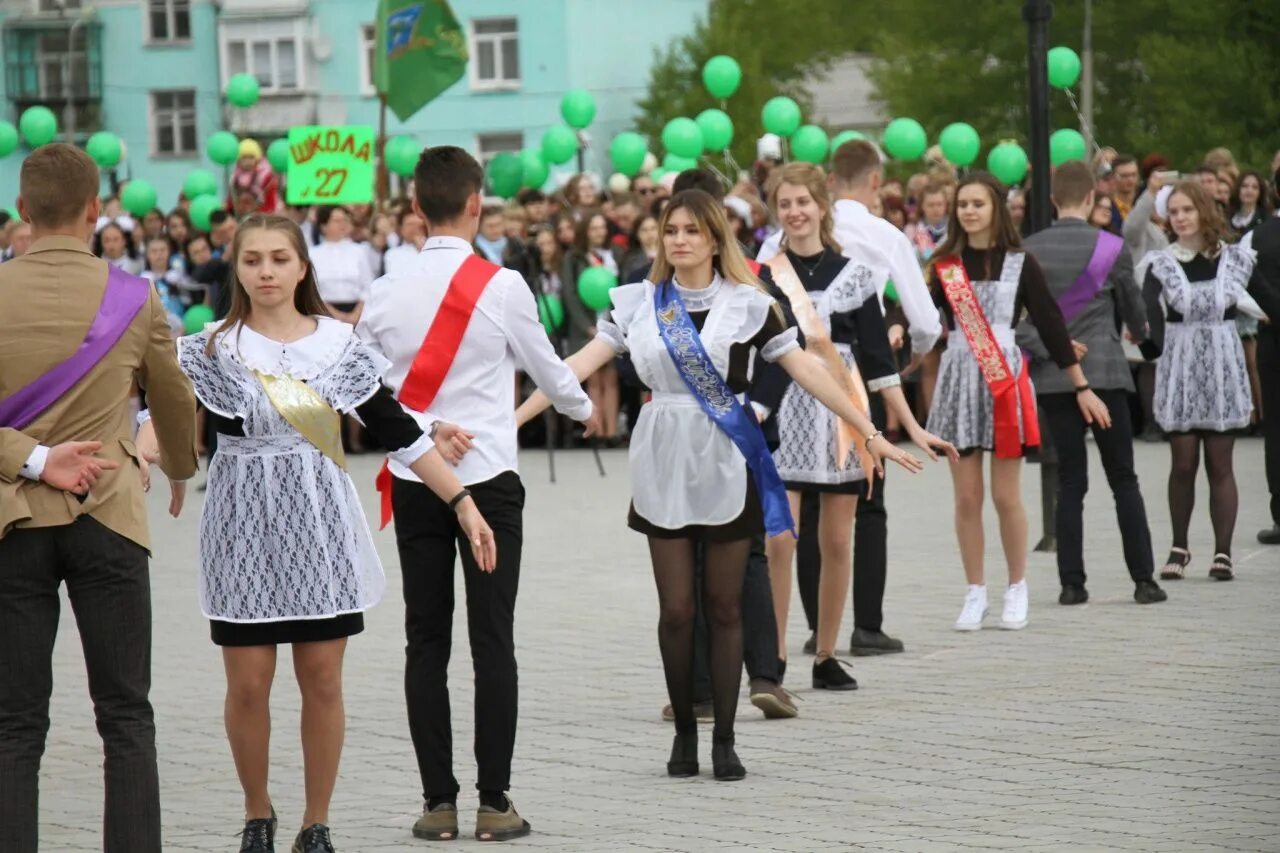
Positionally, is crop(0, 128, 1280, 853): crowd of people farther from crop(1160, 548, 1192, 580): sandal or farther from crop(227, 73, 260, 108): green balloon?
crop(227, 73, 260, 108): green balloon

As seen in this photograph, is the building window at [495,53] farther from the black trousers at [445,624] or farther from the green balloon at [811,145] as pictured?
the black trousers at [445,624]

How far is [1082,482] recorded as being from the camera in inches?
470

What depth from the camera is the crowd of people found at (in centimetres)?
605

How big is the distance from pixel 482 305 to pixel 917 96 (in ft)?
144

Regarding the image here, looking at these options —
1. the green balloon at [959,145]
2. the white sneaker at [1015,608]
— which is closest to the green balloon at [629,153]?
the green balloon at [959,145]

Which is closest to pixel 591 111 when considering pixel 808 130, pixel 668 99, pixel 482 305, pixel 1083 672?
pixel 808 130

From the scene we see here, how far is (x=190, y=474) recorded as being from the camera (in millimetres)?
6480

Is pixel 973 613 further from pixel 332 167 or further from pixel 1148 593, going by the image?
pixel 332 167

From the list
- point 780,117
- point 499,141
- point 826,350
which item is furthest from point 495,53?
point 826,350

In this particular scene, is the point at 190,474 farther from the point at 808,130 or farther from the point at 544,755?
the point at 808,130

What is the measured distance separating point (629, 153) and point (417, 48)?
3.31 m

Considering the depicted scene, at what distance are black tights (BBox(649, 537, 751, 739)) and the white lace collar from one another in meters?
1.77

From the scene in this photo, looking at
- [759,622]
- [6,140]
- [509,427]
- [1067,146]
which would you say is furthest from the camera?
[6,140]

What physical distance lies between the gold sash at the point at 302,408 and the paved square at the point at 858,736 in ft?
4.42
